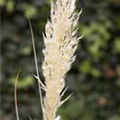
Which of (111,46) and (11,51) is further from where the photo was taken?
(111,46)

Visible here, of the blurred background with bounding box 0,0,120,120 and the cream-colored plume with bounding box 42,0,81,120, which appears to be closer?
the cream-colored plume with bounding box 42,0,81,120

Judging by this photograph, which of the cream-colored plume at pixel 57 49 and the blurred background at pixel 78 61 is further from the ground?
the blurred background at pixel 78 61

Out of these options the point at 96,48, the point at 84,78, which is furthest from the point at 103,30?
the point at 84,78

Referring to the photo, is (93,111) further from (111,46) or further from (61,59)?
(61,59)

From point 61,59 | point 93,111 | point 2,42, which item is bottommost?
point 61,59

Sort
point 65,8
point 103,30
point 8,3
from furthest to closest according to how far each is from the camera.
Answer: point 103,30 → point 8,3 → point 65,8
